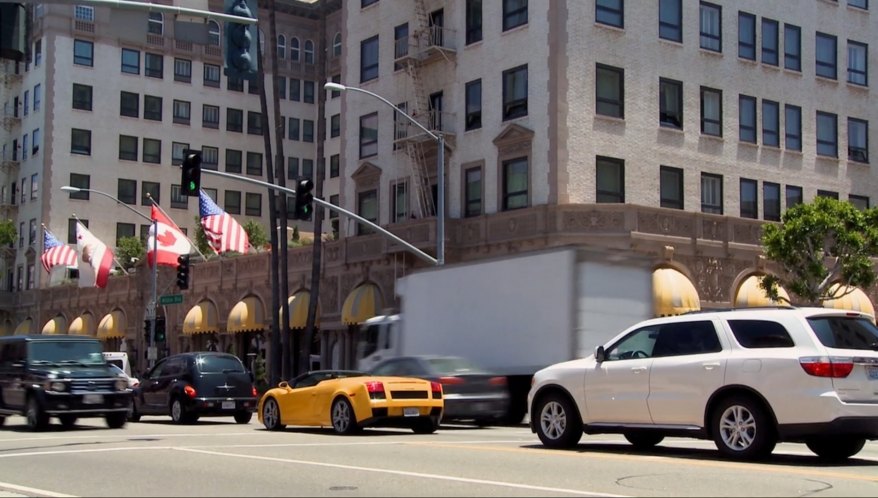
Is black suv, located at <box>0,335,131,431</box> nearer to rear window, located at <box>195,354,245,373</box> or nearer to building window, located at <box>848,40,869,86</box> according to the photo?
rear window, located at <box>195,354,245,373</box>

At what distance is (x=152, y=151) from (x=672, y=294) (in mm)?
47970

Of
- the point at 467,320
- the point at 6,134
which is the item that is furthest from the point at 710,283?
the point at 6,134

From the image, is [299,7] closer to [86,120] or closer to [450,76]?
[86,120]

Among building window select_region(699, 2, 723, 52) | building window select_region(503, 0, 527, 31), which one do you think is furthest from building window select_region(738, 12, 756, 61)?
building window select_region(503, 0, 527, 31)

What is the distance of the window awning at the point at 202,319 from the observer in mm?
56219

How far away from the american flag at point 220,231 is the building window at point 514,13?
14042 millimetres

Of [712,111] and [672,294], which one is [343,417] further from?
[712,111]

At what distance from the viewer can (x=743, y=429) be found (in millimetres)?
14023

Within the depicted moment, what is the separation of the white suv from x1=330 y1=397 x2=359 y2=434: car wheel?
5.41 metres

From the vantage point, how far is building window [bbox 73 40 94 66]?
74312 mm

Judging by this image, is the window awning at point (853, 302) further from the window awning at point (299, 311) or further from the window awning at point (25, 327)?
the window awning at point (25, 327)

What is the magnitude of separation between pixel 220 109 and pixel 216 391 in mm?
55196

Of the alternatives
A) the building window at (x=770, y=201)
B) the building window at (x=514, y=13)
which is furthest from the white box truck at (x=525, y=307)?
the building window at (x=770, y=201)

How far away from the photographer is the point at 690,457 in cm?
1488
